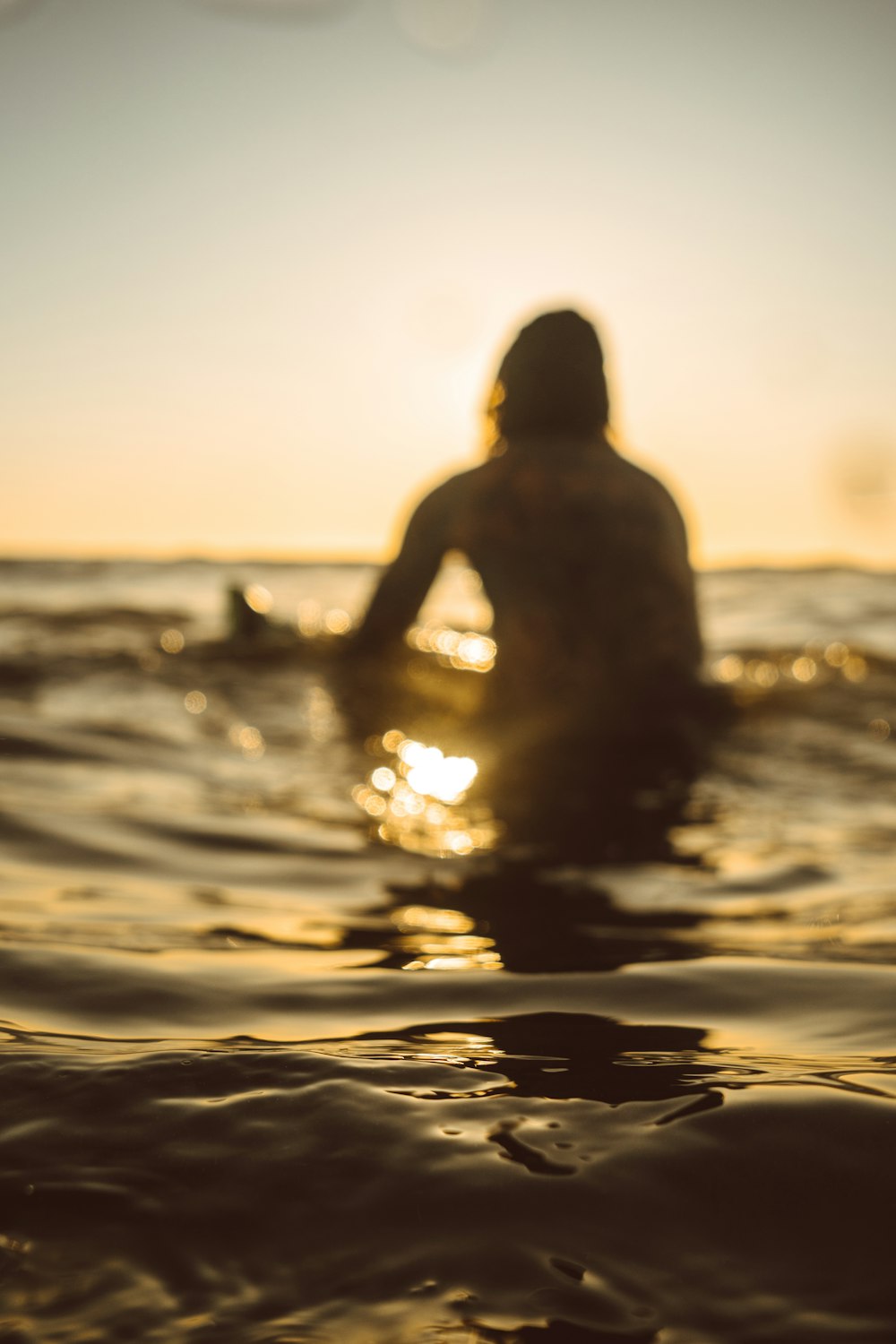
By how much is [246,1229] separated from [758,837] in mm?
2458

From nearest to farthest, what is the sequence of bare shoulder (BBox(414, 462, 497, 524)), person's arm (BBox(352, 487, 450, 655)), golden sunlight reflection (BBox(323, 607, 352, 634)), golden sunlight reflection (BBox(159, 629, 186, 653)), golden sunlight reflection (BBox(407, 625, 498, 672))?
bare shoulder (BBox(414, 462, 497, 524)) → person's arm (BBox(352, 487, 450, 655)) → golden sunlight reflection (BBox(407, 625, 498, 672)) → golden sunlight reflection (BBox(159, 629, 186, 653)) → golden sunlight reflection (BBox(323, 607, 352, 634))

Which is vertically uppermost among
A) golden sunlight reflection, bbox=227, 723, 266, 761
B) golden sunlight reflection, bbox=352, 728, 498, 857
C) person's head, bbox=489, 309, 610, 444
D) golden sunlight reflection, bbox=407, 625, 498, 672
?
person's head, bbox=489, 309, 610, 444

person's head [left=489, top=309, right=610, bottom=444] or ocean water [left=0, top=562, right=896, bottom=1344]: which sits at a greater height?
person's head [left=489, top=309, right=610, bottom=444]

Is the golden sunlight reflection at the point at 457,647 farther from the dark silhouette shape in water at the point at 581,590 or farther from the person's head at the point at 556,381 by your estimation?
the person's head at the point at 556,381

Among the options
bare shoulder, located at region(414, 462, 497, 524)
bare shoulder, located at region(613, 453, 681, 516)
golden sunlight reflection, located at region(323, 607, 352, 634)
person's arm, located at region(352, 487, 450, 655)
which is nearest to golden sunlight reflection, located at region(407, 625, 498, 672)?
person's arm, located at region(352, 487, 450, 655)

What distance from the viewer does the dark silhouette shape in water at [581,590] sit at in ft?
12.8

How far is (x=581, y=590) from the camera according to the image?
12.9ft

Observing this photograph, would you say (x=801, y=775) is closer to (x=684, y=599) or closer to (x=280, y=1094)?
(x=684, y=599)

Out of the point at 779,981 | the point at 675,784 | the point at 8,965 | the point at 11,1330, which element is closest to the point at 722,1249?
the point at 11,1330

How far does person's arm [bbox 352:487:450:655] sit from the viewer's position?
14.5 feet

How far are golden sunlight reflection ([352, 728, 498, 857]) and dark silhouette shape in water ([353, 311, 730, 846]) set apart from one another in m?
0.19

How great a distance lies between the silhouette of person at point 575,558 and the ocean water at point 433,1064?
33 centimetres

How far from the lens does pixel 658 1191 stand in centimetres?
120

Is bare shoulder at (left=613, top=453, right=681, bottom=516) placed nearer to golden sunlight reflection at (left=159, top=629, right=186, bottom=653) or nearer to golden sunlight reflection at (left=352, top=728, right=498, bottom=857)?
golden sunlight reflection at (left=352, top=728, right=498, bottom=857)
